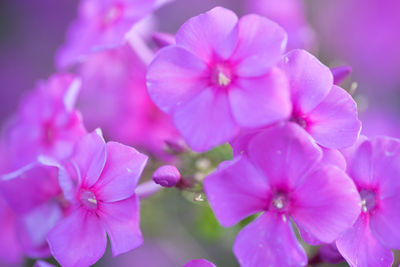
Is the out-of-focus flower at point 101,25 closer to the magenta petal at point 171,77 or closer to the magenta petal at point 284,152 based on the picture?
the magenta petal at point 171,77

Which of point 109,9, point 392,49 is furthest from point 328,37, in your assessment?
point 109,9

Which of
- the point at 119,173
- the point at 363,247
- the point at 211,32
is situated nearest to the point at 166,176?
the point at 119,173

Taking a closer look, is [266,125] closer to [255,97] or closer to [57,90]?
[255,97]

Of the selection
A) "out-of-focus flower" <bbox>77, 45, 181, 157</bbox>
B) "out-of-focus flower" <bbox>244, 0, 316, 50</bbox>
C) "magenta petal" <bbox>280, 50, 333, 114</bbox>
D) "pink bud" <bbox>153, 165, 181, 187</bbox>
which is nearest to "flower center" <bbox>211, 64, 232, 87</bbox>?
"magenta petal" <bbox>280, 50, 333, 114</bbox>

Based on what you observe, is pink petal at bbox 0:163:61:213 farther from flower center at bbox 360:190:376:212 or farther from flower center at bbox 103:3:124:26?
flower center at bbox 360:190:376:212

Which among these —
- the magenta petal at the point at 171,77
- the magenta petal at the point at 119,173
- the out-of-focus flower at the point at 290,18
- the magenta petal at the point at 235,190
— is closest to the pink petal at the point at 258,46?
the magenta petal at the point at 171,77

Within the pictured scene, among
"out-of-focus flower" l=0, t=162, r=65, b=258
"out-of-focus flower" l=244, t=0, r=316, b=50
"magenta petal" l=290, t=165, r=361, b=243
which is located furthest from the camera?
"out-of-focus flower" l=244, t=0, r=316, b=50

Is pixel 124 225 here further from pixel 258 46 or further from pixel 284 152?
pixel 258 46
